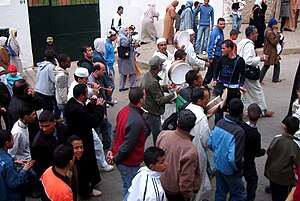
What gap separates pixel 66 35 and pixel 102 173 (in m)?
8.32

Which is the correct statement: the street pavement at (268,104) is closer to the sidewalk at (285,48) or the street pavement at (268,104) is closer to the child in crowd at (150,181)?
the sidewalk at (285,48)

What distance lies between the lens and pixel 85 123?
17.3 ft

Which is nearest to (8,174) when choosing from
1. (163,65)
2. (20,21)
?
(163,65)

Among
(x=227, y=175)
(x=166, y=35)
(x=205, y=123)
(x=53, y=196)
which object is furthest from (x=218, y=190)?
(x=166, y=35)

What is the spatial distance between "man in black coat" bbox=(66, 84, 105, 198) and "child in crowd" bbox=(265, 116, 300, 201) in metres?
2.19

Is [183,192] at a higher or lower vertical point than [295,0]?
lower

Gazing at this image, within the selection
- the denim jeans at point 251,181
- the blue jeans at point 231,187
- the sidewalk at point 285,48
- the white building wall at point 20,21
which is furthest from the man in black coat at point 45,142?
the white building wall at point 20,21

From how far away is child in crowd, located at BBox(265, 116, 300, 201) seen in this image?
4781 mm

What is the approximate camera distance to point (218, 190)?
5.18m

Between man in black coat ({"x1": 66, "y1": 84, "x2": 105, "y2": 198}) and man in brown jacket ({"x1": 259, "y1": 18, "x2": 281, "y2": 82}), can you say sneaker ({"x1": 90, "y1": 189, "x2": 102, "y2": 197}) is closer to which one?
man in black coat ({"x1": 66, "y1": 84, "x2": 105, "y2": 198})

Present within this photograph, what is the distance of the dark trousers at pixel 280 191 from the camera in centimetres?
510

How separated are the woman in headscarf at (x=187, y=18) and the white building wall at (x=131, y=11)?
1.44 metres

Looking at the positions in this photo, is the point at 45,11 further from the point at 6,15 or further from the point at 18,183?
the point at 18,183

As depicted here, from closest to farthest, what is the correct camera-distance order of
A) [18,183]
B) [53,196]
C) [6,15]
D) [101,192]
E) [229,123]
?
[53,196] < [18,183] < [229,123] < [101,192] < [6,15]
